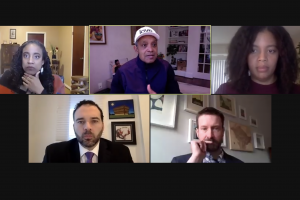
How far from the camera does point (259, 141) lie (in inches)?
93.5

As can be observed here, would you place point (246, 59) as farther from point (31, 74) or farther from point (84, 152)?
point (31, 74)

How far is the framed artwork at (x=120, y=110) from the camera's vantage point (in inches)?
92.4

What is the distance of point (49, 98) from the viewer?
2393mm

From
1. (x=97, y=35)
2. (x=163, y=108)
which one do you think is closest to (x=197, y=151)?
(x=163, y=108)

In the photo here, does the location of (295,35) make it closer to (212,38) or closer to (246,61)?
(246,61)

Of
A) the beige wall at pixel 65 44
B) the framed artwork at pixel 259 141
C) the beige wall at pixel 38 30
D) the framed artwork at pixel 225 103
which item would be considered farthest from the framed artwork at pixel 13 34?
the framed artwork at pixel 259 141

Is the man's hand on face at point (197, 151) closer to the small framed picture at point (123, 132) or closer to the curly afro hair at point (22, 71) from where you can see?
the small framed picture at point (123, 132)

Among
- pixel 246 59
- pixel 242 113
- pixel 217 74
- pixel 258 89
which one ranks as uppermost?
pixel 246 59

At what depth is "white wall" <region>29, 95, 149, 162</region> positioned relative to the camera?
2.32m

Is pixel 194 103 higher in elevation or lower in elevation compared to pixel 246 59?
lower

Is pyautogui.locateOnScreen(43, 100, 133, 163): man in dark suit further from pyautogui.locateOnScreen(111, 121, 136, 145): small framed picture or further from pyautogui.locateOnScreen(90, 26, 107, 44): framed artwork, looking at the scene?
pyautogui.locateOnScreen(90, 26, 107, 44): framed artwork

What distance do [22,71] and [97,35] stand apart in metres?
0.71

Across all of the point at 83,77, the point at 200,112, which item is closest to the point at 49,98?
the point at 83,77

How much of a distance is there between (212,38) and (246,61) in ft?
1.12
